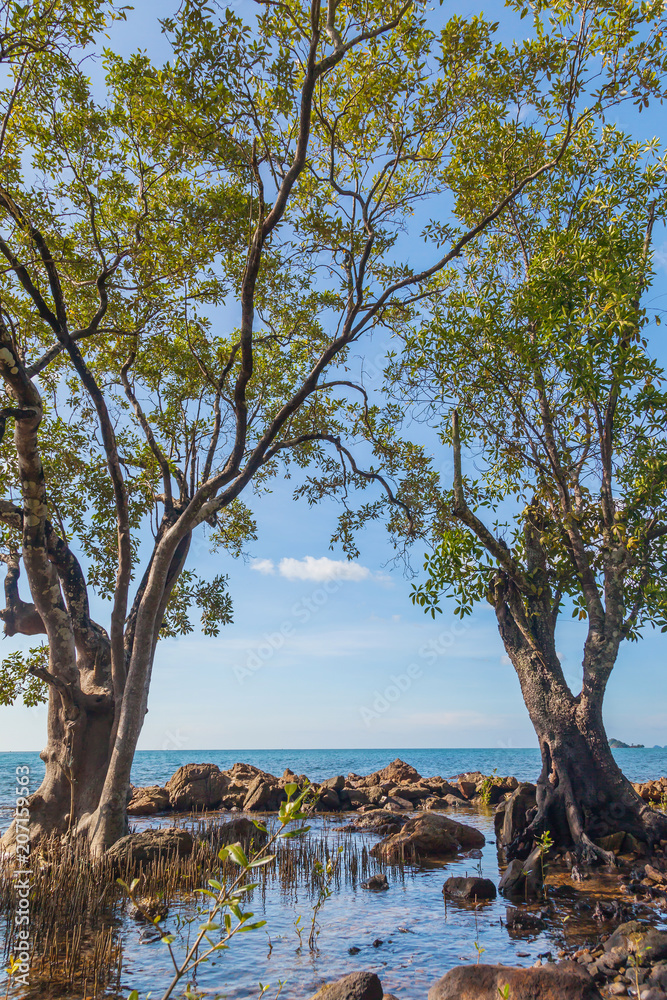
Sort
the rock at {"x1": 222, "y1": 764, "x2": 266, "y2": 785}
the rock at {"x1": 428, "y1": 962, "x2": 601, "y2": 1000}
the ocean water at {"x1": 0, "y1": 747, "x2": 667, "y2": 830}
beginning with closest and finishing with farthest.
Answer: the rock at {"x1": 428, "y1": 962, "x2": 601, "y2": 1000}
the rock at {"x1": 222, "y1": 764, "x2": 266, "y2": 785}
the ocean water at {"x1": 0, "y1": 747, "x2": 667, "y2": 830}

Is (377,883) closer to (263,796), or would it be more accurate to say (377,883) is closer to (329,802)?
(263,796)

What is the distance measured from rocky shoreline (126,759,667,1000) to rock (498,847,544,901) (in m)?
0.02

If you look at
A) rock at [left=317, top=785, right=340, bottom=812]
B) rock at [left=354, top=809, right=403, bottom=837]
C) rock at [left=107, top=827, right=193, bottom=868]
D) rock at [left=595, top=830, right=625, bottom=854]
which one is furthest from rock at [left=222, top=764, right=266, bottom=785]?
rock at [left=595, top=830, right=625, bottom=854]

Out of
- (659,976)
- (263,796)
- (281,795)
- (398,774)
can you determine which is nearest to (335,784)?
(281,795)

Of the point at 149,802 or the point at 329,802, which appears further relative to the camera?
the point at 329,802

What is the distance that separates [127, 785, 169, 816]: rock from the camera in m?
20.8

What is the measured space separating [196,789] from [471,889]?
1468cm

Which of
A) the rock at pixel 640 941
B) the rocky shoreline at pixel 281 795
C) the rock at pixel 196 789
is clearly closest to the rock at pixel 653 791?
the rocky shoreline at pixel 281 795

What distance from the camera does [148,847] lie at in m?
10.6

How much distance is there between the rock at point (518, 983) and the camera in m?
5.41

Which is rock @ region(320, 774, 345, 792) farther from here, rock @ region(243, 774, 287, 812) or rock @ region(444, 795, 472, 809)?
rock @ region(444, 795, 472, 809)

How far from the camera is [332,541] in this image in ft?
52.6

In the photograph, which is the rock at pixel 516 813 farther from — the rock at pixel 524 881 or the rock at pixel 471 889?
the rock at pixel 471 889

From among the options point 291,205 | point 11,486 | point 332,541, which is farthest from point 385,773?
point 291,205
